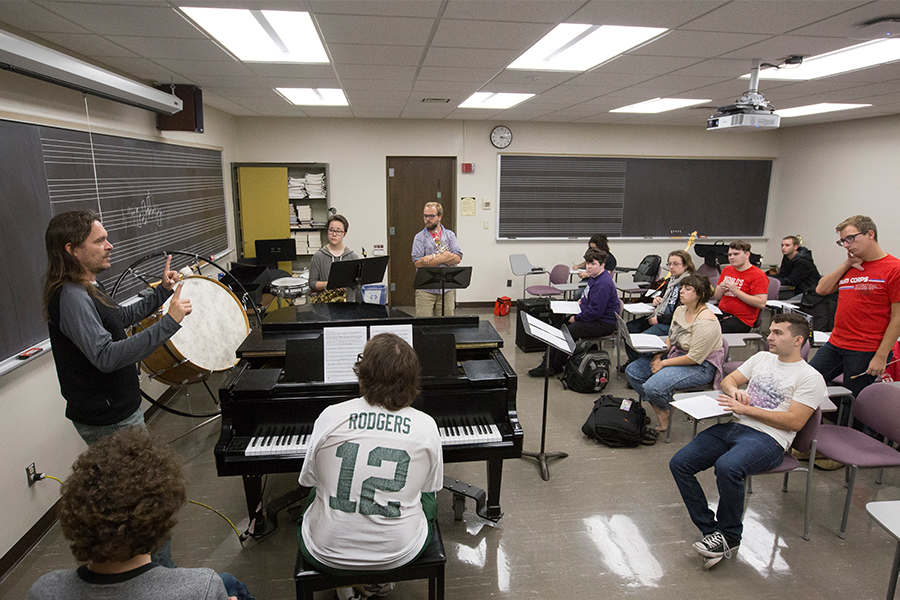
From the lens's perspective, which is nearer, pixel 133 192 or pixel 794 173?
pixel 133 192

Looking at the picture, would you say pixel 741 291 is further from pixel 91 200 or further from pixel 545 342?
pixel 91 200

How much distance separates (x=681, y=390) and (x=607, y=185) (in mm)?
4671

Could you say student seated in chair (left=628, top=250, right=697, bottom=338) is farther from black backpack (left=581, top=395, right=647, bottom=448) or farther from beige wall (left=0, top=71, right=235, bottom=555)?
beige wall (left=0, top=71, right=235, bottom=555)

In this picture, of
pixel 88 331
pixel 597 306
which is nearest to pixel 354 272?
pixel 88 331

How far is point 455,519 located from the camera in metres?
2.82

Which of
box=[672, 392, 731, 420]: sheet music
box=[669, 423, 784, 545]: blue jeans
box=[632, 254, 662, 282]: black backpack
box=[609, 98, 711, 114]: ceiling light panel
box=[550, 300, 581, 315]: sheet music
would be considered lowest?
box=[669, 423, 784, 545]: blue jeans

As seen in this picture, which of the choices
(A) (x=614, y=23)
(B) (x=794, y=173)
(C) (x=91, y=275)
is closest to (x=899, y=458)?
(A) (x=614, y=23)

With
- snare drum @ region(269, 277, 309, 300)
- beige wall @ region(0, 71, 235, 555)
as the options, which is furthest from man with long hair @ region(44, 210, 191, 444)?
snare drum @ region(269, 277, 309, 300)

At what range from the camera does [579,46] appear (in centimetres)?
343

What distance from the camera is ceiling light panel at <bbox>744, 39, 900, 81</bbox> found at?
11.2ft

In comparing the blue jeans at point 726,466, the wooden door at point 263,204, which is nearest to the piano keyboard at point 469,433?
the blue jeans at point 726,466

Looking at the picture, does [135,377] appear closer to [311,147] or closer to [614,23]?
[614,23]

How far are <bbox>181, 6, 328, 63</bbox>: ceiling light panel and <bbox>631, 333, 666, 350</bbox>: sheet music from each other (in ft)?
10.1

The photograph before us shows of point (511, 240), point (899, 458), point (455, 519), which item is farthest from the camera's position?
point (511, 240)
